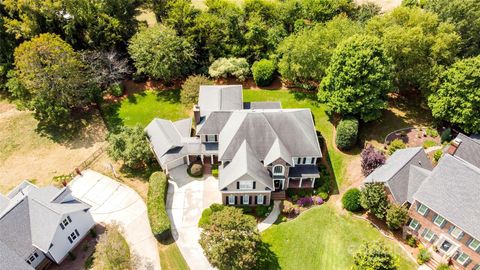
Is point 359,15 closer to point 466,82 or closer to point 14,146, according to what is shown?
point 466,82

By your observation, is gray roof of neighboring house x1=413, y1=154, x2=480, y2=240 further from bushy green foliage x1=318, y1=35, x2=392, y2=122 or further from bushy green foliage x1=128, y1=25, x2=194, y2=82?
bushy green foliage x1=128, y1=25, x2=194, y2=82

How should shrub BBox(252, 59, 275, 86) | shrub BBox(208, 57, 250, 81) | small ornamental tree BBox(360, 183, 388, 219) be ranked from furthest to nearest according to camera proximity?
shrub BBox(208, 57, 250, 81)
shrub BBox(252, 59, 275, 86)
small ornamental tree BBox(360, 183, 388, 219)

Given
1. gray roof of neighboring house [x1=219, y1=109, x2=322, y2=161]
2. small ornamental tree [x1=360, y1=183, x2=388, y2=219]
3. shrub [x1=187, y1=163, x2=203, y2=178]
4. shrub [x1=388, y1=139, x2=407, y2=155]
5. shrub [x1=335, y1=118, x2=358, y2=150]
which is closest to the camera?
small ornamental tree [x1=360, y1=183, x2=388, y2=219]

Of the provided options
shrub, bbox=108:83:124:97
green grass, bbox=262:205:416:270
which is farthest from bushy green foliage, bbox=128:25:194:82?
green grass, bbox=262:205:416:270

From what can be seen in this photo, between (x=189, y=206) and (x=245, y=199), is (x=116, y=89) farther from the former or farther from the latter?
(x=245, y=199)

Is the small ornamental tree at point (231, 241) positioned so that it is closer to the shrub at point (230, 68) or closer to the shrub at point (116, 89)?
the shrub at point (230, 68)

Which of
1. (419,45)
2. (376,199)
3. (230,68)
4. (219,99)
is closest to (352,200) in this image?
(376,199)

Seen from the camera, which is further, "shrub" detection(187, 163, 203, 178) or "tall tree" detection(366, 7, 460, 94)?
"tall tree" detection(366, 7, 460, 94)

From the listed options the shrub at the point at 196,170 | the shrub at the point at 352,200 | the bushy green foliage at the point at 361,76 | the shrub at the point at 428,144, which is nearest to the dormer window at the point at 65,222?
the shrub at the point at 196,170
